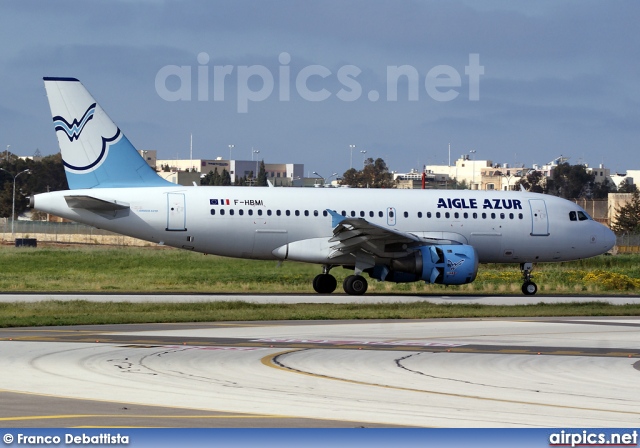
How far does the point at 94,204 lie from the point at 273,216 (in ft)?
21.4

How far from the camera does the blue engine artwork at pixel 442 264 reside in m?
38.0

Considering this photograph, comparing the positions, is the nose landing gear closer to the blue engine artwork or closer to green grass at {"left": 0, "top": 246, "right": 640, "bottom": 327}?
green grass at {"left": 0, "top": 246, "right": 640, "bottom": 327}

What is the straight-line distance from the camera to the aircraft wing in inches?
1479

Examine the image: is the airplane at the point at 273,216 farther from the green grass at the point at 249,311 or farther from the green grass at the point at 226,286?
the green grass at the point at 249,311

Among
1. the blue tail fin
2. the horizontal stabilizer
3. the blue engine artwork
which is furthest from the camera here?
the blue tail fin

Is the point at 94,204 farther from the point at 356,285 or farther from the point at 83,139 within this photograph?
the point at 356,285

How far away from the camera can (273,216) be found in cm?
3947

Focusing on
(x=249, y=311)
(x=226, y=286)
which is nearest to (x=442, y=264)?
(x=249, y=311)

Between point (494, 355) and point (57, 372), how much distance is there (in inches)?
340

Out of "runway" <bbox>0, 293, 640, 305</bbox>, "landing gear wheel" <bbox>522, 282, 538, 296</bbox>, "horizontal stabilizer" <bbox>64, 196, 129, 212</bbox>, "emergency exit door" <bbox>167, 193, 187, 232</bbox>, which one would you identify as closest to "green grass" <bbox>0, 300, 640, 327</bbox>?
"runway" <bbox>0, 293, 640, 305</bbox>

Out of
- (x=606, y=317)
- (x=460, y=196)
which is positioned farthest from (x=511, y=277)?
(x=606, y=317)

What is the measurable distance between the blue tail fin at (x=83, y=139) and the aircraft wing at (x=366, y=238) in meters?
→ 7.78

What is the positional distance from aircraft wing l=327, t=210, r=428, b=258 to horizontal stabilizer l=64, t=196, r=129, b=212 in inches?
298

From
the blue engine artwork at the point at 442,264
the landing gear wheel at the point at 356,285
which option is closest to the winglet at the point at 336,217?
the landing gear wheel at the point at 356,285
